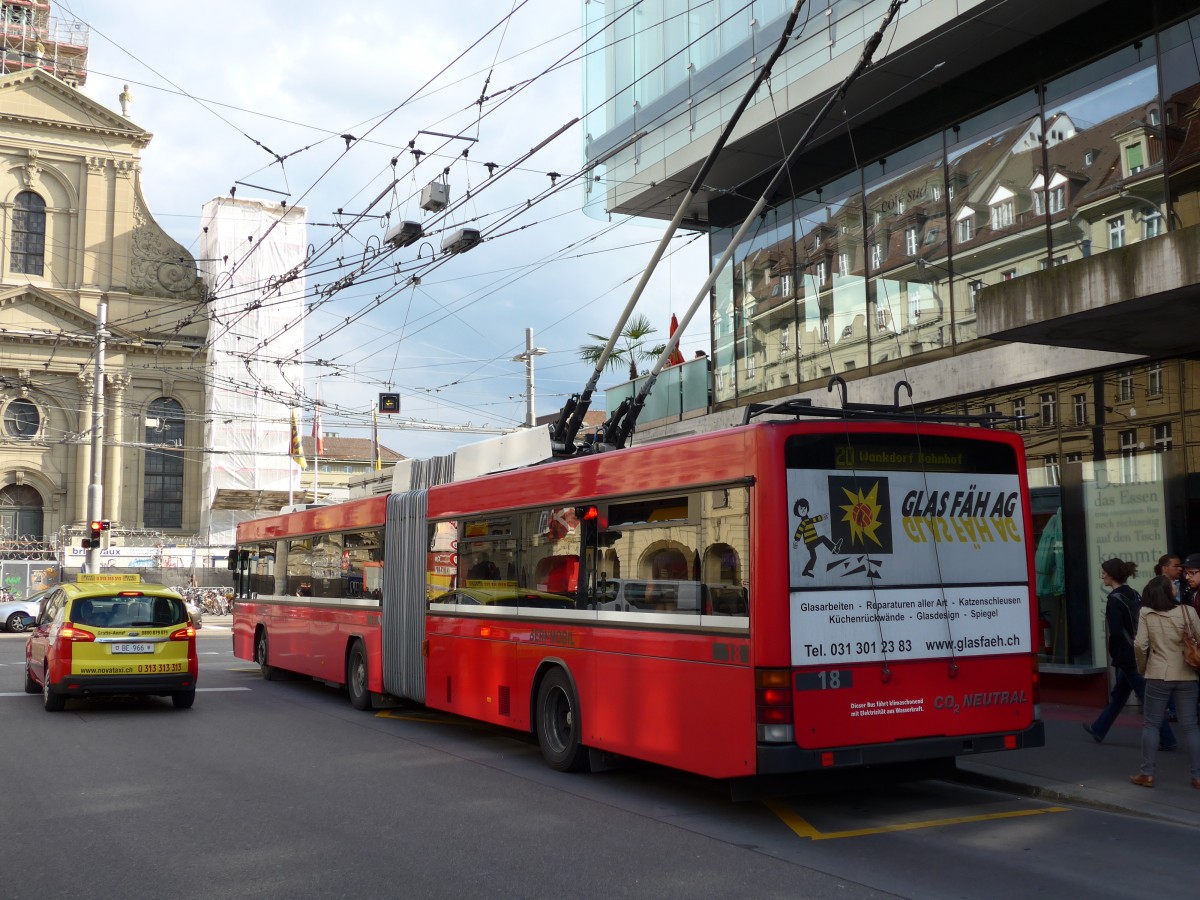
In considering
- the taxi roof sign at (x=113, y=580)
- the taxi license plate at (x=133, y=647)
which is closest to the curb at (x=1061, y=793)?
the taxi license plate at (x=133, y=647)

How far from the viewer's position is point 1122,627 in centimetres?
1093

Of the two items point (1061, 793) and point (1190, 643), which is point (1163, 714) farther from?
point (1061, 793)

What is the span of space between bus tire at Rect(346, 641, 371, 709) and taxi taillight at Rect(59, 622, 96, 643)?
3285 mm

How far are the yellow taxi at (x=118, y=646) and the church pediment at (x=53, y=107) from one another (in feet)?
150

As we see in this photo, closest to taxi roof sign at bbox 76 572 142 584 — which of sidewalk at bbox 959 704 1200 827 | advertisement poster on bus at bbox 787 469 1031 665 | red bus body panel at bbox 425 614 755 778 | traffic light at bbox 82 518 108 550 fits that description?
red bus body panel at bbox 425 614 755 778

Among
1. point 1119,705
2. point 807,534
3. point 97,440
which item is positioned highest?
point 97,440

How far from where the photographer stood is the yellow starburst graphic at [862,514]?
8.39m

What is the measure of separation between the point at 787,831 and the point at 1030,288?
6.18 metres

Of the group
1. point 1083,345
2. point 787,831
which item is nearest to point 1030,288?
point 1083,345

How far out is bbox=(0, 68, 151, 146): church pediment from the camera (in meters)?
53.2

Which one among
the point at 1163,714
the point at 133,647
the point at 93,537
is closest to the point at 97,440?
the point at 93,537

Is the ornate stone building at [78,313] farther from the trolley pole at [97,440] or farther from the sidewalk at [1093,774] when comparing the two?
the sidewalk at [1093,774]

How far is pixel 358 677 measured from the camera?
15781 millimetres

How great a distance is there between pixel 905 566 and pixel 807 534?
89 cm
